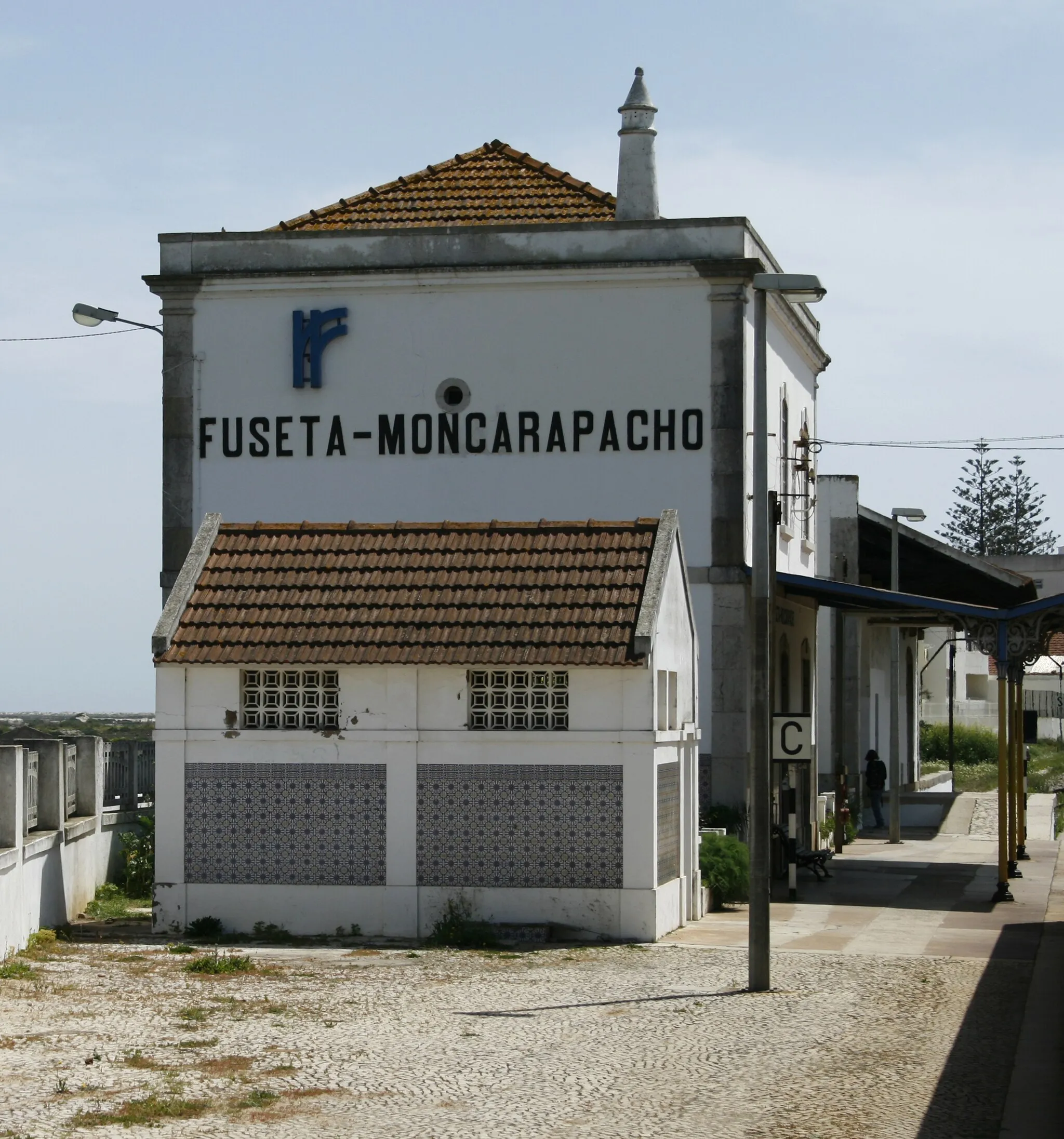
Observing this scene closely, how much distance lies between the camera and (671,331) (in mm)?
26938

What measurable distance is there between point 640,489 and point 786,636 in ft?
15.9

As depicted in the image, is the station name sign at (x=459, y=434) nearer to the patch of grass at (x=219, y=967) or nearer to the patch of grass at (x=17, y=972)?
the patch of grass at (x=219, y=967)

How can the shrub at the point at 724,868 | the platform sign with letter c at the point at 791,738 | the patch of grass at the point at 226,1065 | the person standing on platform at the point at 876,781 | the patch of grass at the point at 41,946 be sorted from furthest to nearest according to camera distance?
1. the person standing on platform at the point at 876,781
2. the shrub at the point at 724,868
3. the platform sign with letter c at the point at 791,738
4. the patch of grass at the point at 41,946
5. the patch of grass at the point at 226,1065

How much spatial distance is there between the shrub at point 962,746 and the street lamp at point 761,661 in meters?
47.4

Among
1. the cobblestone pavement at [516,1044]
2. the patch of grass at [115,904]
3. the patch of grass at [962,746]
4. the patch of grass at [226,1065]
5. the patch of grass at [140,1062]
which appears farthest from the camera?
the patch of grass at [962,746]

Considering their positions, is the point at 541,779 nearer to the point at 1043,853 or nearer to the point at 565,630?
the point at 565,630

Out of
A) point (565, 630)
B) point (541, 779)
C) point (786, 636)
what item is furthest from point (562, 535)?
point (786, 636)

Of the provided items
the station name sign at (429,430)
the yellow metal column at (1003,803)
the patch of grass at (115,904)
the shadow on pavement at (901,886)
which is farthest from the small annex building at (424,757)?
the station name sign at (429,430)

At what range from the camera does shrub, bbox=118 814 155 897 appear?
2242cm

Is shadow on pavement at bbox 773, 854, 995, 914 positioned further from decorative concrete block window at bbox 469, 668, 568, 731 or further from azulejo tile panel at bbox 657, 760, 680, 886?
decorative concrete block window at bbox 469, 668, 568, 731

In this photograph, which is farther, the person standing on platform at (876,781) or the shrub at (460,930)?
the person standing on platform at (876,781)

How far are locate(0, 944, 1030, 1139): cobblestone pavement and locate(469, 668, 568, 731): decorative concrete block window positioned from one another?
2395 mm

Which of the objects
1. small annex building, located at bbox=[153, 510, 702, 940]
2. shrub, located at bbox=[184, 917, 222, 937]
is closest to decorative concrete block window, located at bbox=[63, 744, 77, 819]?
small annex building, located at bbox=[153, 510, 702, 940]

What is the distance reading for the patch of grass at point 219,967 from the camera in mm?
16203
